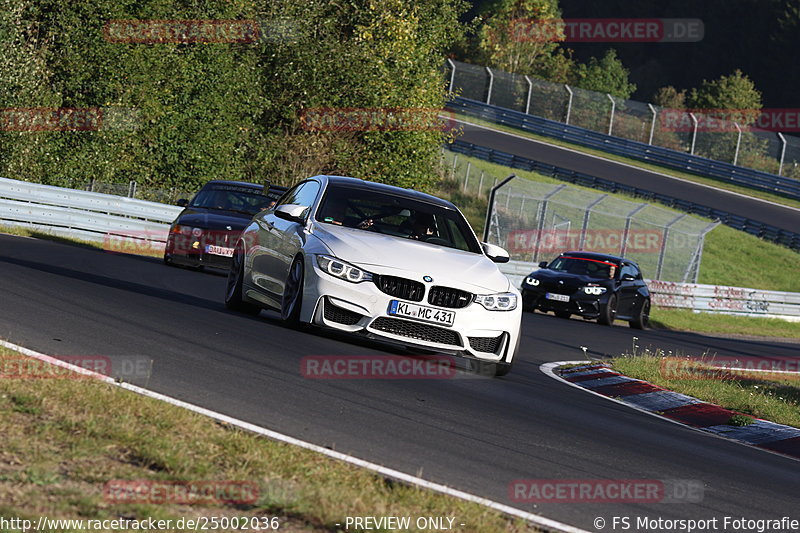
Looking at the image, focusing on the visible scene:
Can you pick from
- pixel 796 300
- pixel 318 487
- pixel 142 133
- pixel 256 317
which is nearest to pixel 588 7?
pixel 796 300

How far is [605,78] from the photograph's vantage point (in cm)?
8475

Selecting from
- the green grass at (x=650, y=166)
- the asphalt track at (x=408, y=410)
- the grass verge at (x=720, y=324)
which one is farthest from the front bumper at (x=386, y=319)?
the green grass at (x=650, y=166)

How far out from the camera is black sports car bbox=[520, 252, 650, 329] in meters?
23.7

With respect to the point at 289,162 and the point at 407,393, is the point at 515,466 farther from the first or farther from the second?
the point at 289,162

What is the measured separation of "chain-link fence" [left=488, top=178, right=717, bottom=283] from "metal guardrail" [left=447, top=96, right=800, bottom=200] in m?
18.7

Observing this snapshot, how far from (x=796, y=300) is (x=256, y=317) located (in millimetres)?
27649

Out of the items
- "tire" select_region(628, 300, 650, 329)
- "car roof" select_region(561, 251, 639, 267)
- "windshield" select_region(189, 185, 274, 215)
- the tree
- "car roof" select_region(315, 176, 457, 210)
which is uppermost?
the tree

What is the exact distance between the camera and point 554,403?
9.98 metres

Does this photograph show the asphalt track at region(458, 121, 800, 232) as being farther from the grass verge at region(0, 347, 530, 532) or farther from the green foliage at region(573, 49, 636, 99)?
the grass verge at region(0, 347, 530, 532)

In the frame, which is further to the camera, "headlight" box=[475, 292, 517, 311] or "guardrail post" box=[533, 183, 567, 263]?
"guardrail post" box=[533, 183, 567, 263]

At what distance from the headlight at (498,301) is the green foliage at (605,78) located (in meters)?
74.5

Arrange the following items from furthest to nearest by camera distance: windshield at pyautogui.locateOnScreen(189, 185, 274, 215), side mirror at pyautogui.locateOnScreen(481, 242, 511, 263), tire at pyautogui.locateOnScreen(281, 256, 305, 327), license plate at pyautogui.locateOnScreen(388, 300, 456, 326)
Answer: windshield at pyautogui.locateOnScreen(189, 185, 274, 215)
side mirror at pyautogui.locateOnScreen(481, 242, 511, 263)
tire at pyautogui.locateOnScreen(281, 256, 305, 327)
license plate at pyautogui.locateOnScreen(388, 300, 456, 326)

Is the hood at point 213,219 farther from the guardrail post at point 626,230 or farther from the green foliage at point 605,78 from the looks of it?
the green foliage at point 605,78

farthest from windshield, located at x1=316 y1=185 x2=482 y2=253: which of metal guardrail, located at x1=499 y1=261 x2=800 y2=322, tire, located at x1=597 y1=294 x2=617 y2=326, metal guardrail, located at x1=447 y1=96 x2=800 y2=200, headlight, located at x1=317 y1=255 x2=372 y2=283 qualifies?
metal guardrail, located at x1=447 y1=96 x2=800 y2=200
